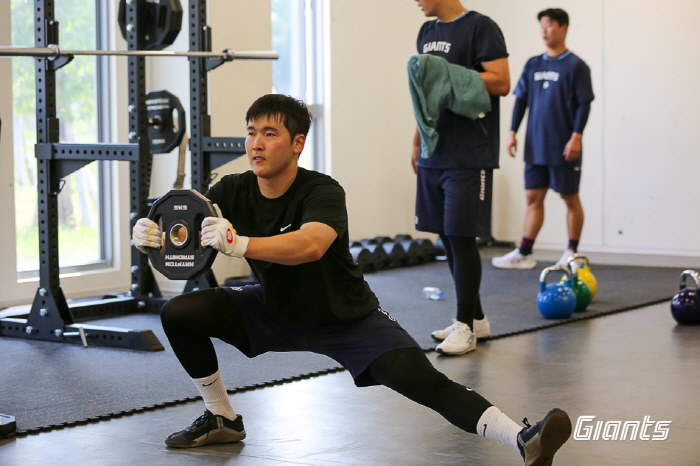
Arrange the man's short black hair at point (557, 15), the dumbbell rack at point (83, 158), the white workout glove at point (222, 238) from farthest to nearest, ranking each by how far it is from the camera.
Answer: the man's short black hair at point (557, 15), the dumbbell rack at point (83, 158), the white workout glove at point (222, 238)

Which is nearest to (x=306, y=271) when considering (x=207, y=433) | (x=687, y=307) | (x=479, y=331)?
(x=207, y=433)

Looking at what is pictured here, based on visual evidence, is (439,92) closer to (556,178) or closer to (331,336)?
(331,336)

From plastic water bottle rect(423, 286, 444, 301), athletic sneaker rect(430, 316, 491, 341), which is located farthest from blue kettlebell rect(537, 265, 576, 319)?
plastic water bottle rect(423, 286, 444, 301)

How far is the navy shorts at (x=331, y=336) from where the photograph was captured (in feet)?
6.65

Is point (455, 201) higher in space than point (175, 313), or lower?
higher

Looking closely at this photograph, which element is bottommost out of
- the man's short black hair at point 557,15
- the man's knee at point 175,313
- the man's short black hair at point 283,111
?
the man's knee at point 175,313

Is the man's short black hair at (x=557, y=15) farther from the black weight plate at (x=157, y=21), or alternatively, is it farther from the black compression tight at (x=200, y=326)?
the black compression tight at (x=200, y=326)

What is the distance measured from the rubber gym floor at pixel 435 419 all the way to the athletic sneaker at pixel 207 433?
3 centimetres

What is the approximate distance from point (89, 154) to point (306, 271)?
1956mm

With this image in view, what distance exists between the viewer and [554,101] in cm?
599

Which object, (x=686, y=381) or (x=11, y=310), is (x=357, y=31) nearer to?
(x=11, y=310)

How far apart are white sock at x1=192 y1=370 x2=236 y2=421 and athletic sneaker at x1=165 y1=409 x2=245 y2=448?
1cm

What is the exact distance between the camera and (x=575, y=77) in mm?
5863

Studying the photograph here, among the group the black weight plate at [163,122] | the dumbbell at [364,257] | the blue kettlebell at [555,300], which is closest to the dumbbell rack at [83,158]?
the black weight plate at [163,122]
